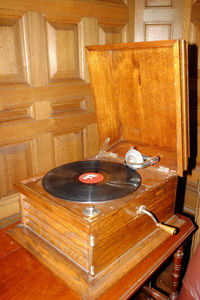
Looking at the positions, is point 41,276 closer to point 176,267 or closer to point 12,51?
point 176,267

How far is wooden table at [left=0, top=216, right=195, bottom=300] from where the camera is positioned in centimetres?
99

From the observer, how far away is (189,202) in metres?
2.12

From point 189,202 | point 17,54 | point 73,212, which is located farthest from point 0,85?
point 189,202

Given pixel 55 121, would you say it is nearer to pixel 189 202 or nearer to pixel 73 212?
pixel 73 212

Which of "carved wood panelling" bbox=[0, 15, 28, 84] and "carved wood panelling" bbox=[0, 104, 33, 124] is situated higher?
"carved wood panelling" bbox=[0, 15, 28, 84]

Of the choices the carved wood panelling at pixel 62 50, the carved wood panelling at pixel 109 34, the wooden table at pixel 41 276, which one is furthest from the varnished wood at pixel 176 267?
the carved wood panelling at pixel 109 34

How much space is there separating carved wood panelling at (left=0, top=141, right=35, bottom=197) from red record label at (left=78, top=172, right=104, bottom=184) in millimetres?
518

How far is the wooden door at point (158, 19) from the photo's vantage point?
185 cm

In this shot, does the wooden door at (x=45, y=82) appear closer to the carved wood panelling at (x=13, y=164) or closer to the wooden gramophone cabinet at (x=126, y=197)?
the carved wood panelling at (x=13, y=164)

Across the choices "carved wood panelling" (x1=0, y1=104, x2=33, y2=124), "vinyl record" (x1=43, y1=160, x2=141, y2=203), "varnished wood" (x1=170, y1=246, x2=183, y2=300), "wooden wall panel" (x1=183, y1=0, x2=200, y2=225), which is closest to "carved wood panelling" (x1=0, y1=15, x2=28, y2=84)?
"carved wood panelling" (x1=0, y1=104, x2=33, y2=124)

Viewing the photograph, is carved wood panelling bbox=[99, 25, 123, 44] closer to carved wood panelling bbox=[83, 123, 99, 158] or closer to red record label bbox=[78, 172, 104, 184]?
carved wood panelling bbox=[83, 123, 99, 158]

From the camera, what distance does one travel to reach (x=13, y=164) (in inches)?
60.9

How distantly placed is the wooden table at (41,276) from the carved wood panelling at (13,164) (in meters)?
0.35

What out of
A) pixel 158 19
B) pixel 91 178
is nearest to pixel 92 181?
pixel 91 178
